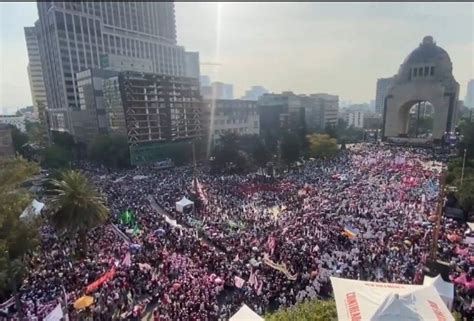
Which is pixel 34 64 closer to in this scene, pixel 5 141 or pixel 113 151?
pixel 113 151

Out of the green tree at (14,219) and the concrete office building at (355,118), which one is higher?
the green tree at (14,219)

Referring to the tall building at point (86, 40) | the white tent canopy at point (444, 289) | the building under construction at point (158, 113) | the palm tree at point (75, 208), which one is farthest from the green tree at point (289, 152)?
the tall building at point (86, 40)

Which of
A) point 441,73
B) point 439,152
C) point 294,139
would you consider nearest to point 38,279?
point 294,139

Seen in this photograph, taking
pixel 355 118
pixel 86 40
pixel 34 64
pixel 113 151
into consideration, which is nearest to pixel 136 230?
pixel 113 151

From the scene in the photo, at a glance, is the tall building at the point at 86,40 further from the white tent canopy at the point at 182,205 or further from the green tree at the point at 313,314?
the green tree at the point at 313,314

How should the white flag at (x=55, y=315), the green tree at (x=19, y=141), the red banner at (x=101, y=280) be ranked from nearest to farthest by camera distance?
the white flag at (x=55, y=315)
the red banner at (x=101, y=280)
the green tree at (x=19, y=141)

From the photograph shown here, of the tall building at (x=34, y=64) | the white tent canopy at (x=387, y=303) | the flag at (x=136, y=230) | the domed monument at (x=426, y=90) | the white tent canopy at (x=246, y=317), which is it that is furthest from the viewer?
the tall building at (x=34, y=64)

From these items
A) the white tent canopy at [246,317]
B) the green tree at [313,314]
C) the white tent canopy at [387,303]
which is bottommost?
the white tent canopy at [246,317]
